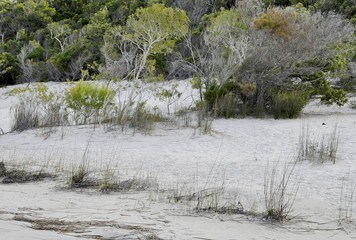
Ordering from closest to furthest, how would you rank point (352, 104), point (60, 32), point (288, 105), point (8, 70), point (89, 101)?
point (89, 101), point (288, 105), point (352, 104), point (8, 70), point (60, 32)

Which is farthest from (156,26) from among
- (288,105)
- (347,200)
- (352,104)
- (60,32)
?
(60,32)

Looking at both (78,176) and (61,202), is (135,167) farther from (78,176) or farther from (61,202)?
(61,202)

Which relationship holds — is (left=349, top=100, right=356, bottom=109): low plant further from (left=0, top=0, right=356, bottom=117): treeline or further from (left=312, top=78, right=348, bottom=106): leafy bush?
(left=312, top=78, right=348, bottom=106): leafy bush

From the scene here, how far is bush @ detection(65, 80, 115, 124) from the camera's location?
39.6ft

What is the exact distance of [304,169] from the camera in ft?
23.3

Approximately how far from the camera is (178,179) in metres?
6.64

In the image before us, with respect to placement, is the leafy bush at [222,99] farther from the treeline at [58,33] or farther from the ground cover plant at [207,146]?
the treeline at [58,33]

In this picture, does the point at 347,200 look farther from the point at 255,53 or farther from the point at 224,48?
→ the point at 224,48

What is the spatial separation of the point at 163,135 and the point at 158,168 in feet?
10.4

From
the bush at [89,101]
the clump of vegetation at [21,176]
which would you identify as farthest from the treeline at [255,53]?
the clump of vegetation at [21,176]

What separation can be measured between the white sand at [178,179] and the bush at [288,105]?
700mm

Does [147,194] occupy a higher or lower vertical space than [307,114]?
lower

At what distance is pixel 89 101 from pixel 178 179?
633 centimetres

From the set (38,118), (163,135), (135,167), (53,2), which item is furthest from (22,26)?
(135,167)
